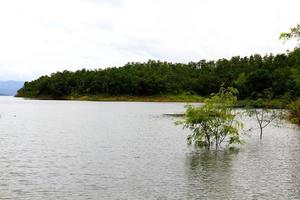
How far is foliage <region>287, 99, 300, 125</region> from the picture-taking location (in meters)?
74.3

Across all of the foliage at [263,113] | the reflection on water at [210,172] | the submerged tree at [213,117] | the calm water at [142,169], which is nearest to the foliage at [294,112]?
the foliage at [263,113]

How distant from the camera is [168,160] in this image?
1592 inches

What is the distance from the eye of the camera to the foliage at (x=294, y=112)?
7432cm

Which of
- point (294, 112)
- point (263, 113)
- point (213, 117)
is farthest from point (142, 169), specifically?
point (294, 112)

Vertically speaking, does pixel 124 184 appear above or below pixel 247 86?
below

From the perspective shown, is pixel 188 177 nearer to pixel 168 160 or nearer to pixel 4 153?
pixel 168 160

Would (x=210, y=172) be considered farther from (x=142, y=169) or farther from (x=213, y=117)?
(x=213, y=117)

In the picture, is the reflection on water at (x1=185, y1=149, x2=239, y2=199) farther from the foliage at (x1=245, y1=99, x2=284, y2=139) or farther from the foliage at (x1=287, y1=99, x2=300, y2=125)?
the foliage at (x1=287, y1=99, x2=300, y2=125)

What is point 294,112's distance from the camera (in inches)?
3036

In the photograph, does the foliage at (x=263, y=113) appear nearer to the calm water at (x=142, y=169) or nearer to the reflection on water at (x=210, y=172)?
the calm water at (x=142, y=169)

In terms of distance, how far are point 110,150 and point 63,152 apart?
4.58 meters

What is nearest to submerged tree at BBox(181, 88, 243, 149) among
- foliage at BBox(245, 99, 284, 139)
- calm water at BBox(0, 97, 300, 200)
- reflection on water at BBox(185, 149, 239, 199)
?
calm water at BBox(0, 97, 300, 200)

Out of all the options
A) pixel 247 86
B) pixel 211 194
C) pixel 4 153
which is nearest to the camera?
pixel 211 194

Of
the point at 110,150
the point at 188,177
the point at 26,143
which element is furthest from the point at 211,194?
the point at 26,143
